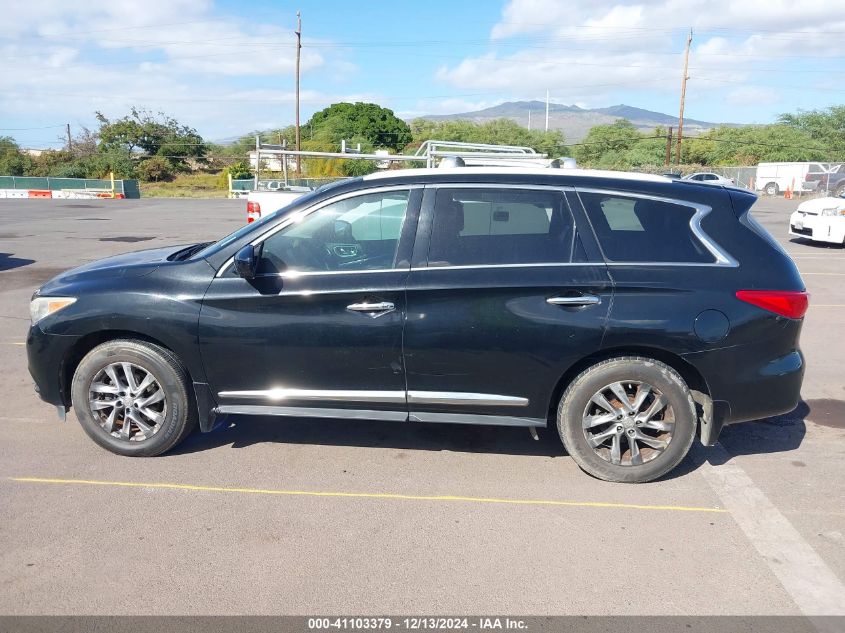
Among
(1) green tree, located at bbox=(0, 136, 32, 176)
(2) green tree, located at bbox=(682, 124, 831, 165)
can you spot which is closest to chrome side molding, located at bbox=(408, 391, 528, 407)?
(2) green tree, located at bbox=(682, 124, 831, 165)

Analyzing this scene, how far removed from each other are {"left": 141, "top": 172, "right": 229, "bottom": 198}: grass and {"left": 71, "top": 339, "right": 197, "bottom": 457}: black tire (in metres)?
46.2

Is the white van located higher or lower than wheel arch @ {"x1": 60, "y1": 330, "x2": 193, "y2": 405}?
higher

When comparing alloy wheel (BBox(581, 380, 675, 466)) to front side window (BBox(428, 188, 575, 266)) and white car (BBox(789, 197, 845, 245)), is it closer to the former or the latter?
front side window (BBox(428, 188, 575, 266))

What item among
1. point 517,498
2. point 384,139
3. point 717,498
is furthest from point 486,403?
point 384,139

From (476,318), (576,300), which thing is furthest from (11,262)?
(576,300)

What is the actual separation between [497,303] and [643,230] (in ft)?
3.28

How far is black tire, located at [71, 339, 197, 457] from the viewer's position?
450cm

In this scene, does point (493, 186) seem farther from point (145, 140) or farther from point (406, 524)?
point (145, 140)

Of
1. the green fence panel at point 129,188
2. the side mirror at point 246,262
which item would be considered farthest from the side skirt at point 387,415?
the green fence panel at point 129,188

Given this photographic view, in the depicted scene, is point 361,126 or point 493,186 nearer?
point 493,186

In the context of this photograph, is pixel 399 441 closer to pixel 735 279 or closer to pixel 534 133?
pixel 735 279

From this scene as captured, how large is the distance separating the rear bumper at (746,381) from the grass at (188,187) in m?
47.6

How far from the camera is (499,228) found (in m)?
4.46

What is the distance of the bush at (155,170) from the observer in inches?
2517
